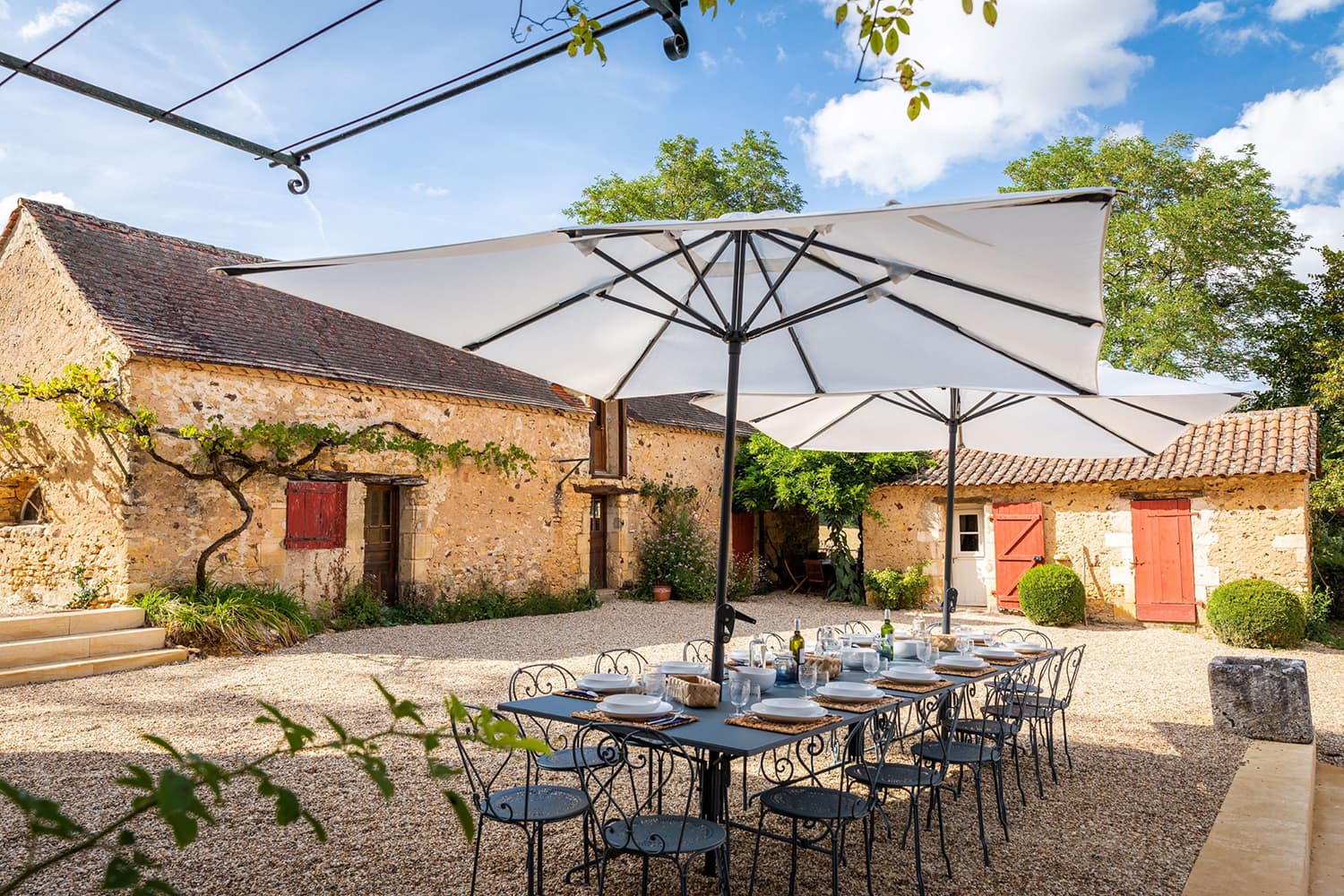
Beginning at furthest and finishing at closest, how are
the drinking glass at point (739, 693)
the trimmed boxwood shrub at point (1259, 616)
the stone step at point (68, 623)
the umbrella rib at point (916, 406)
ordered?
the trimmed boxwood shrub at point (1259, 616) < the stone step at point (68, 623) < the umbrella rib at point (916, 406) < the drinking glass at point (739, 693)

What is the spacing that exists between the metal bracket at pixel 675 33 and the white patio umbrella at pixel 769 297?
0.59 meters

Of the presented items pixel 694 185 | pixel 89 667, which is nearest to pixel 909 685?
pixel 89 667

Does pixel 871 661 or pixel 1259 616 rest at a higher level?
pixel 871 661

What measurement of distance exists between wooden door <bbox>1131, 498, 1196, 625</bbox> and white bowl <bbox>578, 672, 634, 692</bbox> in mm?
10591

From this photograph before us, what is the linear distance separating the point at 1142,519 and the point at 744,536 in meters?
7.11

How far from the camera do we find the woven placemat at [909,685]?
3.78m

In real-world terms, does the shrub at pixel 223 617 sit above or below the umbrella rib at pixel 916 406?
below

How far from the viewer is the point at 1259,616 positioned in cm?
980

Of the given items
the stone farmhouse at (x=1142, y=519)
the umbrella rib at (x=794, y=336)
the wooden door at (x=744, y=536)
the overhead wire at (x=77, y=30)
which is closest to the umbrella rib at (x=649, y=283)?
the umbrella rib at (x=794, y=336)

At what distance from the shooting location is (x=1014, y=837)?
398cm

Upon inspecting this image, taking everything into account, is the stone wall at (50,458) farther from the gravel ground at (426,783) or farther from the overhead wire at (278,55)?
the overhead wire at (278,55)

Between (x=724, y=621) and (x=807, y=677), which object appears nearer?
(x=724, y=621)

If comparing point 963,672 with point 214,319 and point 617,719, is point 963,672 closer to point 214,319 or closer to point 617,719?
point 617,719

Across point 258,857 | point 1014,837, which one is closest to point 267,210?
point 258,857
